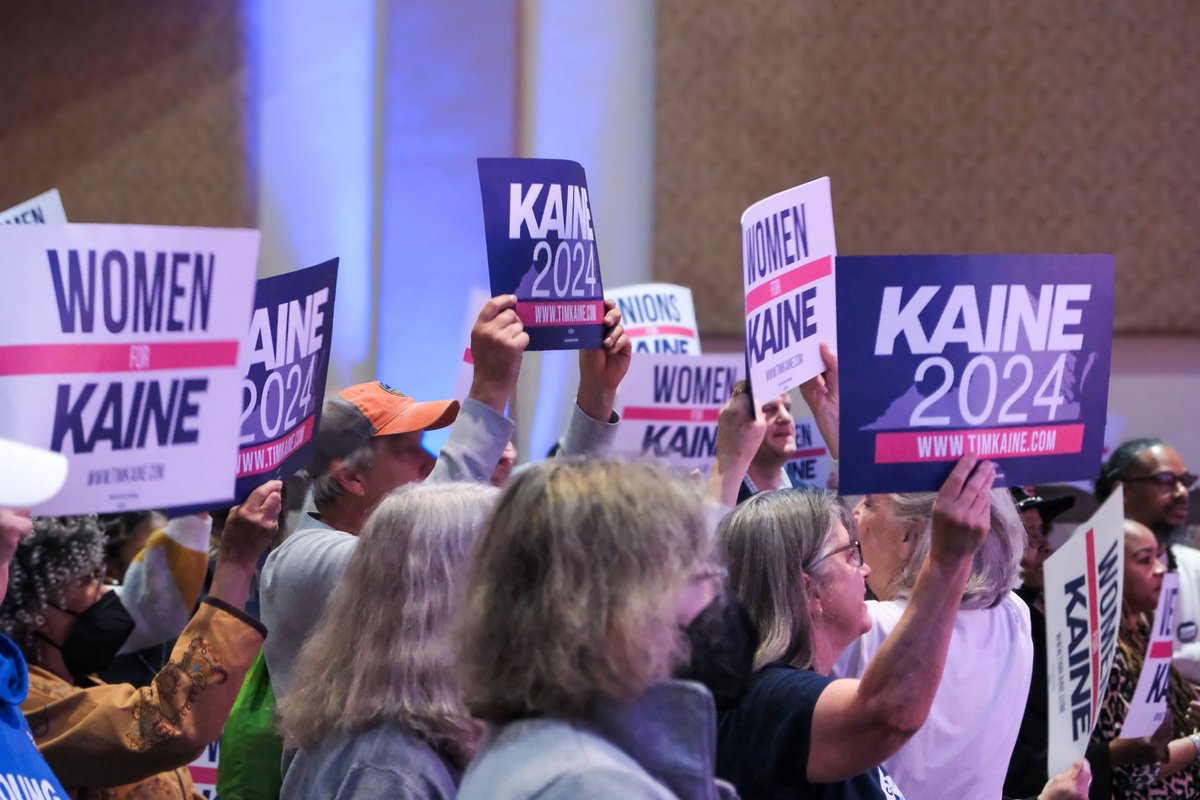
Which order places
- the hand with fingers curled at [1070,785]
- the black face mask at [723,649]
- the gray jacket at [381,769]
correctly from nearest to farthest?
the black face mask at [723,649], the gray jacket at [381,769], the hand with fingers curled at [1070,785]

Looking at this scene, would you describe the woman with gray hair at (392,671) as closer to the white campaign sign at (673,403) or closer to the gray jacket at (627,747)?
the gray jacket at (627,747)

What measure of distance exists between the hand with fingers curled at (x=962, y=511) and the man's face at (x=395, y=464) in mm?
1094

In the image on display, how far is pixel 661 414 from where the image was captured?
4172 millimetres

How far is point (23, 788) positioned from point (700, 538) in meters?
0.81

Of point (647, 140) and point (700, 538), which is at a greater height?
point (647, 140)

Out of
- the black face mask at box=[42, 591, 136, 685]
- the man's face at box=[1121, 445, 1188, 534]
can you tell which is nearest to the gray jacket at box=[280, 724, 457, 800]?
the black face mask at box=[42, 591, 136, 685]

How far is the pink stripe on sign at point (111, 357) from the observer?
1.64 meters

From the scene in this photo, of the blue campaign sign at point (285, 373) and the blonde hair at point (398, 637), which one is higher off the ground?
the blue campaign sign at point (285, 373)

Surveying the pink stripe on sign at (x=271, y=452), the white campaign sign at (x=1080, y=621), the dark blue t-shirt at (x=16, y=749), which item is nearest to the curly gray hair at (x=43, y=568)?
the pink stripe on sign at (x=271, y=452)

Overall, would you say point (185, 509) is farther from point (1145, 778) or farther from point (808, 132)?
point (808, 132)

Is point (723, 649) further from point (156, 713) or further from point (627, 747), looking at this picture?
point (156, 713)

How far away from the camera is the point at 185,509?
5.91ft

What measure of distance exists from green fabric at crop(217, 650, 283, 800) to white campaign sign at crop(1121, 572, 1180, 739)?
186 centimetres

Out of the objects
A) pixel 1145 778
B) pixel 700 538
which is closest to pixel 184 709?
pixel 700 538
